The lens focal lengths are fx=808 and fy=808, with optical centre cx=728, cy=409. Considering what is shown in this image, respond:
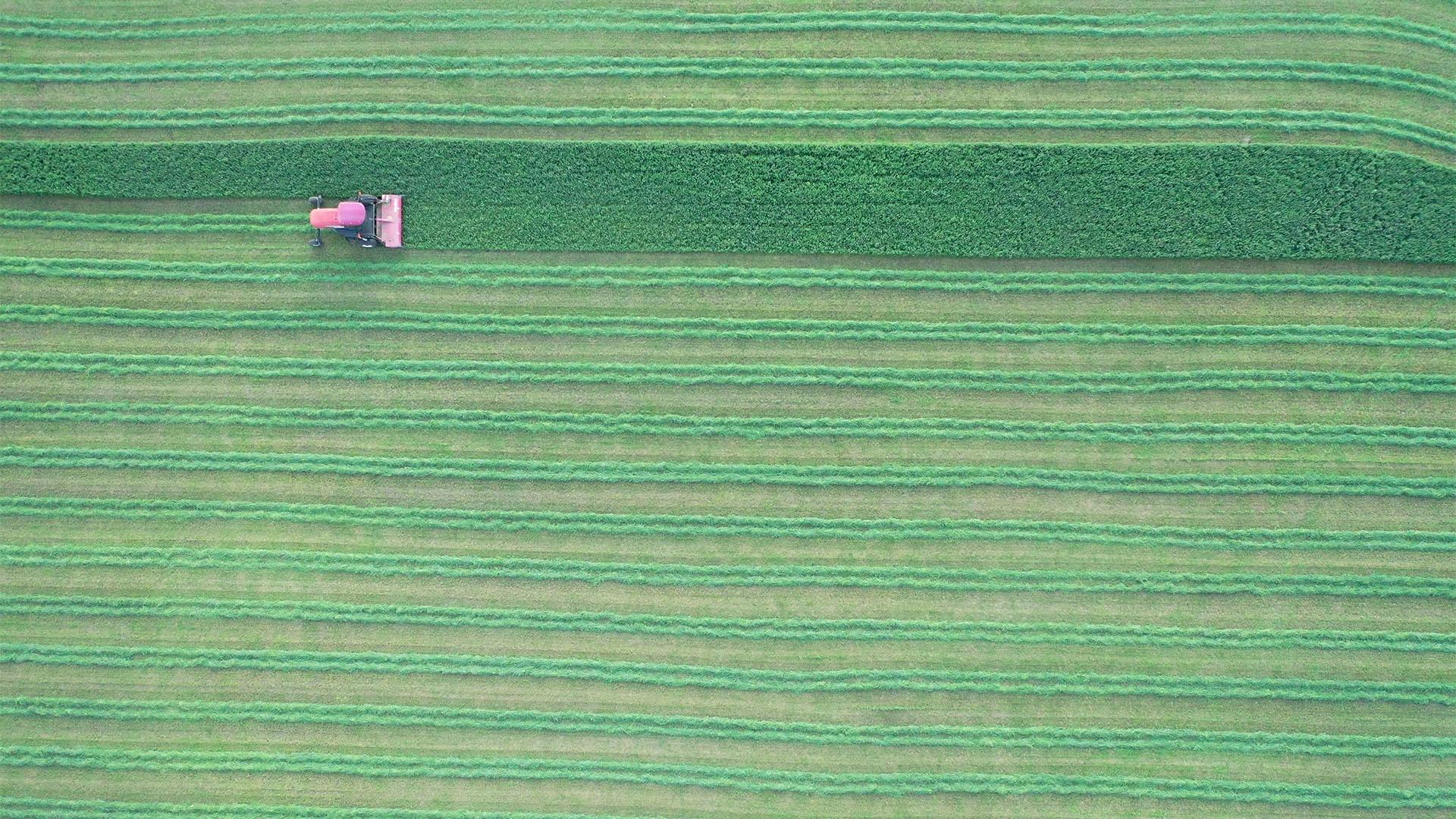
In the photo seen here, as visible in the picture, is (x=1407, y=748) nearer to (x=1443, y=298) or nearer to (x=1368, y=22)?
(x=1443, y=298)

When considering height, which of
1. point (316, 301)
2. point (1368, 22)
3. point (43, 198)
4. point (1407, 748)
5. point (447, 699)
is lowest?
point (1407, 748)

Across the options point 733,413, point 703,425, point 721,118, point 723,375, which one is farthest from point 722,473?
point 721,118

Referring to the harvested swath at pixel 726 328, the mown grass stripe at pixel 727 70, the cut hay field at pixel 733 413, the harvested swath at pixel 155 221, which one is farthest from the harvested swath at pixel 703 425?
the mown grass stripe at pixel 727 70

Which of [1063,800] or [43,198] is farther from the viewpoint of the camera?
[43,198]

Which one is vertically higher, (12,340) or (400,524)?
(12,340)

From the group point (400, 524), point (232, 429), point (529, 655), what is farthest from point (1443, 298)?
point (232, 429)
